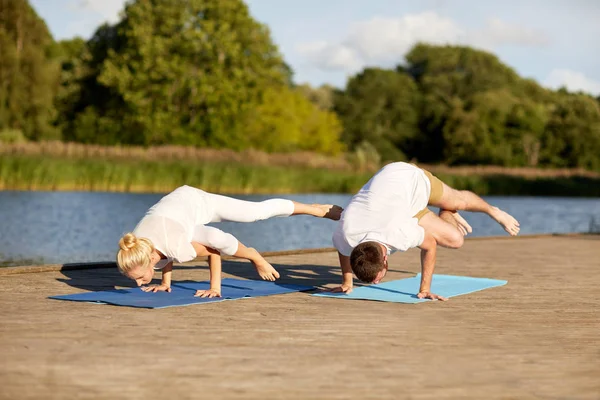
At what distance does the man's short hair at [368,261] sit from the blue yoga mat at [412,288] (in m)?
0.50

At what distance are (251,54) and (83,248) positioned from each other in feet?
106

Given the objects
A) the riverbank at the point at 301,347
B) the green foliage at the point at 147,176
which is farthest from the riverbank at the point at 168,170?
the riverbank at the point at 301,347

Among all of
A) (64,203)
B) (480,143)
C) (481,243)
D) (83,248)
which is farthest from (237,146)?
(481,243)

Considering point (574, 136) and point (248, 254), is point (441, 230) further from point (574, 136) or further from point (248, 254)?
point (574, 136)

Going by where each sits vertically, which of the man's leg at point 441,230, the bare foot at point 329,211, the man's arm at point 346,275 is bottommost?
the man's arm at point 346,275

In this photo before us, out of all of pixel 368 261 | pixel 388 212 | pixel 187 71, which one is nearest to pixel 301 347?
pixel 368 261

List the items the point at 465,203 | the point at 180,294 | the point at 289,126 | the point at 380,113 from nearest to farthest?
the point at 180,294, the point at 465,203, the point at 289,126, the point at 380,113

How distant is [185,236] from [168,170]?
22.3 meters

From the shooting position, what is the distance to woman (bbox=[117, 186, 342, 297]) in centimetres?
567

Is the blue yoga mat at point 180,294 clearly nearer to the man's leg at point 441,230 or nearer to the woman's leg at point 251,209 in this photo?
the woman's leg at point 251,209

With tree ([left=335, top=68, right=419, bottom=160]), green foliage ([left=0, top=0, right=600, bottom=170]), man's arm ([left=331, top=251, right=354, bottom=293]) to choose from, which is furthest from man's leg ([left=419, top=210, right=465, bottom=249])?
tree ([left=335, top=68, right=419, bottom=160])

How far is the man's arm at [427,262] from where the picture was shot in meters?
6.28

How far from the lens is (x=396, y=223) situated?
602 cm

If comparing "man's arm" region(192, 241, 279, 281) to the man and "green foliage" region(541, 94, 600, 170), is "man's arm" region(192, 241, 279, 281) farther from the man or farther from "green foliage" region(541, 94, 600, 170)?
"green foliage" region(541, 94, 600, 170)
